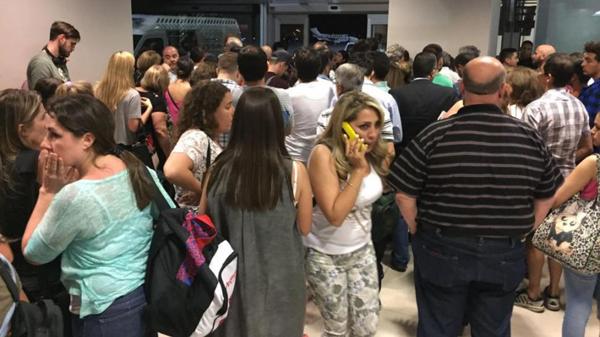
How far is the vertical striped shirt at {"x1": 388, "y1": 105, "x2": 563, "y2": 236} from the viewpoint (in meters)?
1.89

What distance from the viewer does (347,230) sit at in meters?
2.17

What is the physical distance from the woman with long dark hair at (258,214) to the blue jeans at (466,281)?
606mm

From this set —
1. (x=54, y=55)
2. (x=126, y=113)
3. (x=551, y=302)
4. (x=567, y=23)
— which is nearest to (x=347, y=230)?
(x=551, y=302)

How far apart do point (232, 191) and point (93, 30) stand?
504 centimetres

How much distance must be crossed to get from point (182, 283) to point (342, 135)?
0.96 meters

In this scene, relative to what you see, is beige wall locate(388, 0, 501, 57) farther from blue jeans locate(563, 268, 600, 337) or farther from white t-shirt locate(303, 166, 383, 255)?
white t-shirt locate(303, 166, 383, 255)

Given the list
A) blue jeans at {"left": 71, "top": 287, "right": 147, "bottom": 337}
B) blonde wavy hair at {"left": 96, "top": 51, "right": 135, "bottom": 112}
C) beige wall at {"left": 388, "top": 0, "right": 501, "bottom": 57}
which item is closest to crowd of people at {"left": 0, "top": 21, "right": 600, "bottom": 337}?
blue jeans at {"left": 71, "top": 287, "right": 147, "bottom": 337}

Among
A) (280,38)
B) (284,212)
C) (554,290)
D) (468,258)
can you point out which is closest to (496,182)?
(468,258)

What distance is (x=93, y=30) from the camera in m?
5.95

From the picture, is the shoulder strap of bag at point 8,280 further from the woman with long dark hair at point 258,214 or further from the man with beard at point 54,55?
the man with beard at point 54,55

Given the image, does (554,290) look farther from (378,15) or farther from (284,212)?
(378,15)

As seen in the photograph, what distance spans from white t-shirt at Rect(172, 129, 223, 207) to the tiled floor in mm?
1258

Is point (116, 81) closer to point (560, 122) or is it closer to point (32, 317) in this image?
point (32, 317)

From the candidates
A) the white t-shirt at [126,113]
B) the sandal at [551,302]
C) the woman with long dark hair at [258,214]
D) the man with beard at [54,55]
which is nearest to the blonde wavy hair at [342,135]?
the woman with long dark hair at [258,214]
